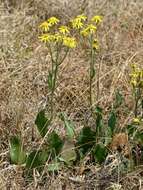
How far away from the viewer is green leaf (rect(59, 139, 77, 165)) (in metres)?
2.31

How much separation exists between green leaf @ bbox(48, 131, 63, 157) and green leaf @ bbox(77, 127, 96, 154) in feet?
0.37

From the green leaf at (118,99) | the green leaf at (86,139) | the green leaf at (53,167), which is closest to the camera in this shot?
the green leaf at (53,167)

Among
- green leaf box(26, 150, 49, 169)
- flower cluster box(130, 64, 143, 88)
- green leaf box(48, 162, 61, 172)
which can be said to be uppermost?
flower cluster box(130, 64, 143, 88)

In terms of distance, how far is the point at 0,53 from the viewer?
10.2 ft

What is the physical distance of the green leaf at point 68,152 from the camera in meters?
2.31

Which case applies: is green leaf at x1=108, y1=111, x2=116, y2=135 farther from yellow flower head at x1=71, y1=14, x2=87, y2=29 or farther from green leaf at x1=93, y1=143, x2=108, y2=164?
yellow flower head at x1=71, y1=14, x2=87, y2=29

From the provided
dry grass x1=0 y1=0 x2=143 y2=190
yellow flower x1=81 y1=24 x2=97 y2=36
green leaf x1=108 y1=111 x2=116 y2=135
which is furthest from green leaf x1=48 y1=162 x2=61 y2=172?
yellow flower x1=81 y1=24 x2=97 y2=36

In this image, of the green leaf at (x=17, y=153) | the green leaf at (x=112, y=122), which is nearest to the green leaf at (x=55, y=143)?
the green leaf at (x=17, y=153)

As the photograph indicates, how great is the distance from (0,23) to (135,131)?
148 cm

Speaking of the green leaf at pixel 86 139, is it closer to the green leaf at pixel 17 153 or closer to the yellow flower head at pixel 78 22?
the green leaf at pixel 17 153

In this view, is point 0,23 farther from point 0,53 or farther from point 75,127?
point 75,127

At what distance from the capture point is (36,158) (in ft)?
7.39

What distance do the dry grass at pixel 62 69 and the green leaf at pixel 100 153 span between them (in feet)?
0.20

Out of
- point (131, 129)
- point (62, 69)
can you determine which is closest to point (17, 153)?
point (131, 129)
